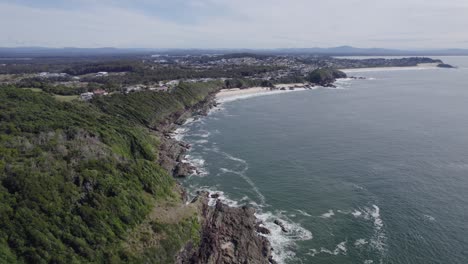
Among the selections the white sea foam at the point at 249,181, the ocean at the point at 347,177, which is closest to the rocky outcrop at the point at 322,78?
the ocean at the point at 347,177

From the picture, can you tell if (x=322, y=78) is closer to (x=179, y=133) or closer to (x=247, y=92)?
(x=247, y=92)

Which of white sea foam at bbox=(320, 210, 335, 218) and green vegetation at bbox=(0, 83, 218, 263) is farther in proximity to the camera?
white sea foam at bbox=(320, 210, 335, 218)

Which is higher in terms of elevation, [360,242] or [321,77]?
[321,77]

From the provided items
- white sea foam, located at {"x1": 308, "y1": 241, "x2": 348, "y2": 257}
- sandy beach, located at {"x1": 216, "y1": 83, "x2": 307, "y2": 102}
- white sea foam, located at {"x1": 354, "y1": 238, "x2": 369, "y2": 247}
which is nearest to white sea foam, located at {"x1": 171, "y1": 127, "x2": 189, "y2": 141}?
sandy beach, located at {"x1": 216, "y1": 83, "x2": 307, "y2": 102}

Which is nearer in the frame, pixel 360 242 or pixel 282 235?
pixel 360 242

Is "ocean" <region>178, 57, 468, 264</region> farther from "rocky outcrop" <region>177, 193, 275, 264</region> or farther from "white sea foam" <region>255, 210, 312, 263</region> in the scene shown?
"rocky outcrop" <region>177, 193, 275, 264</region>

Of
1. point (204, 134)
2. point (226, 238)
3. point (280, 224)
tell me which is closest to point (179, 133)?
point (204, 134)

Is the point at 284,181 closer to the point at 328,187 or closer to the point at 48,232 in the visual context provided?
the point at 328,187
